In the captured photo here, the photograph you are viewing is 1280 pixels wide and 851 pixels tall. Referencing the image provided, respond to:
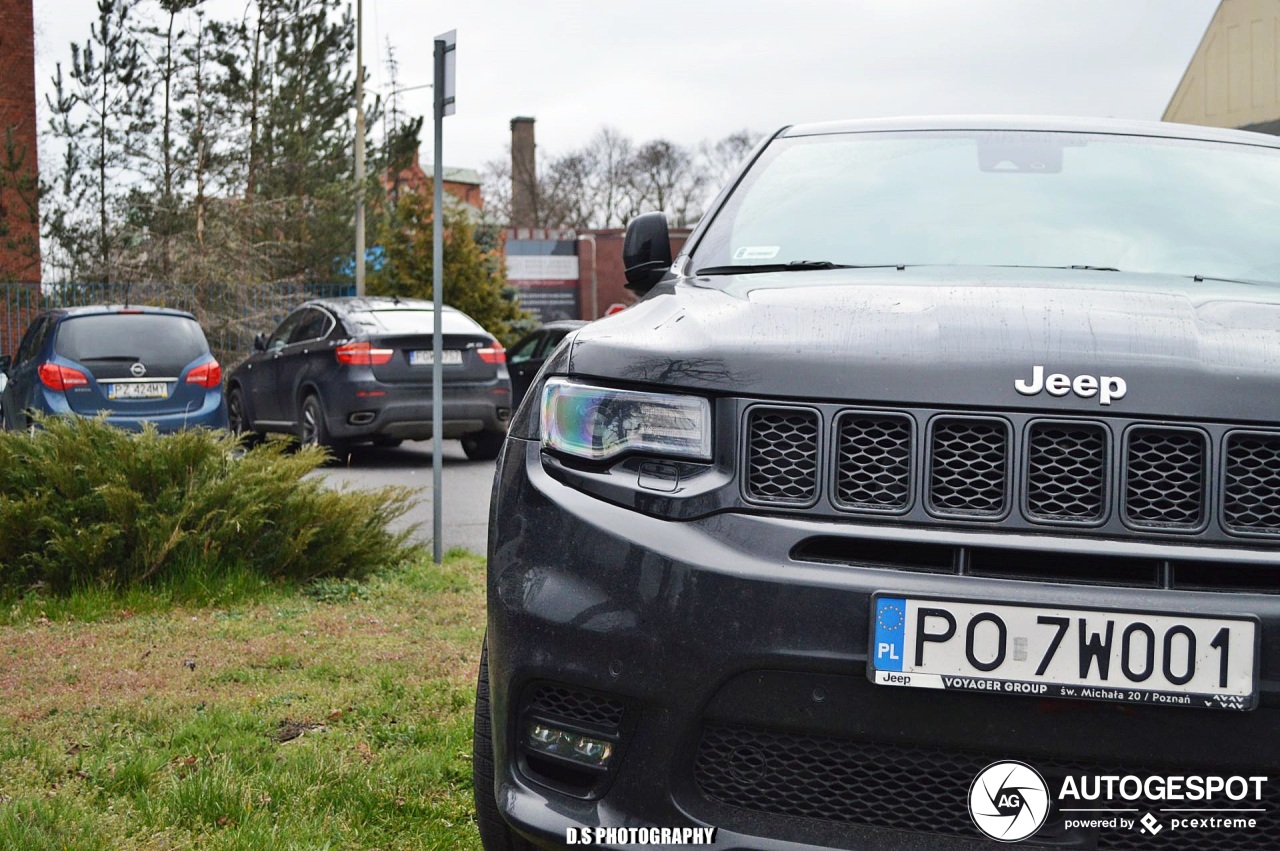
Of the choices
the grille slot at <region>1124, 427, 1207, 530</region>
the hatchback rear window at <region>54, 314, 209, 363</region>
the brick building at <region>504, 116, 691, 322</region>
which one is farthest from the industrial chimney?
the grille slot at <region>1124, 427, 1207, 530</region>

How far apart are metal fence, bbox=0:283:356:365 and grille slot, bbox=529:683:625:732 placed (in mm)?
22993

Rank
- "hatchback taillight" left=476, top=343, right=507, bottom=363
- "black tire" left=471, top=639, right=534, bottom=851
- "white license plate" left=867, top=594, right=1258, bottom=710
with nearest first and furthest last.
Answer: "white license plate" left=867, top=594, right=1258, bottom=710 < "black tire" left=471, top=639, right=534, bottom=851 < "hatchback taillight" left=476, top=343, right=507, bottom=363

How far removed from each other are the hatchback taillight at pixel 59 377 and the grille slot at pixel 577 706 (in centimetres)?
1038

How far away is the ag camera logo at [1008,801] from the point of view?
79.4 inches

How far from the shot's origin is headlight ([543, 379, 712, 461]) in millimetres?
2197

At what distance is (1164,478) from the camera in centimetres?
202

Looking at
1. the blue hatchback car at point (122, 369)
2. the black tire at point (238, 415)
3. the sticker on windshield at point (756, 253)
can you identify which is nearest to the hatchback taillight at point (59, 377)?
the blue hatchback car at point (122, 369)

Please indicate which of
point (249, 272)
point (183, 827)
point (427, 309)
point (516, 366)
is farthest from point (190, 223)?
point (183, 827)

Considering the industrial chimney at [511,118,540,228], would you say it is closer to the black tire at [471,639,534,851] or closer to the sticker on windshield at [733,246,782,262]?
the sticker on windshield at [733,246,782,262]

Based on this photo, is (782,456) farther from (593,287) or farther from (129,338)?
(593,287)

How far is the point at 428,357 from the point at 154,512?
7.28 metres

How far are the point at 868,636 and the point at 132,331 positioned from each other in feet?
36.4

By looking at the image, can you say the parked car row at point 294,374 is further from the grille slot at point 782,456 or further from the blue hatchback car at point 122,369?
the grille slot at point 782,456

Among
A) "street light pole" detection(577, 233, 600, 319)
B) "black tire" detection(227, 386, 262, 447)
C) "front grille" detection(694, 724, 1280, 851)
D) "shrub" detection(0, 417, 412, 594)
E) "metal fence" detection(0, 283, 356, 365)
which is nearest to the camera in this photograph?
"front grille" detection(694, 724, 1280, 851)
